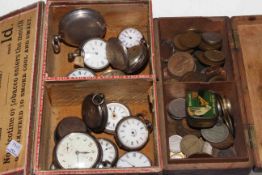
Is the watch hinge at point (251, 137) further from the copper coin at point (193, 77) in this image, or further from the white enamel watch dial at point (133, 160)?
the white enamel watch dial at point (133, 160)

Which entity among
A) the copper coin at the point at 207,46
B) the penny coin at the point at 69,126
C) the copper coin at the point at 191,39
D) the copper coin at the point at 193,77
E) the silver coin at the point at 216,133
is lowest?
the silver coin at the point at 216,133

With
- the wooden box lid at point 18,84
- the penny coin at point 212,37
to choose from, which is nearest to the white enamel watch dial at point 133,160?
the wooden box lid at point 18,84

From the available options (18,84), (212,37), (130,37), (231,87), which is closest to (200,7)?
(212,37)

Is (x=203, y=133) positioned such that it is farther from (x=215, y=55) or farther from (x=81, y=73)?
(x=81, y=73)

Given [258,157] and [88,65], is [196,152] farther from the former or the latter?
[88,65]

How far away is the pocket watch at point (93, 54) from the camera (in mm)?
2135

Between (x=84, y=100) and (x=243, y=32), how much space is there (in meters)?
0.86

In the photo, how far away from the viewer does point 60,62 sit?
85.7 inches

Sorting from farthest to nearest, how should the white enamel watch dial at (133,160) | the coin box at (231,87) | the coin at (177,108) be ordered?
the coin at (177,108)
the white enamel watch dial at (133,160)
the coin box at (231,87)

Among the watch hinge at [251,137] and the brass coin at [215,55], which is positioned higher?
the brass coin at [215,55]

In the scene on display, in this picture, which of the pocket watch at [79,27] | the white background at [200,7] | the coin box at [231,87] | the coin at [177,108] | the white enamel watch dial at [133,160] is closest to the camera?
the coin box at [231,87]

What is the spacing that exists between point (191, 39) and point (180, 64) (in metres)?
0.14

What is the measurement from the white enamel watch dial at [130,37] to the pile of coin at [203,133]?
378mm

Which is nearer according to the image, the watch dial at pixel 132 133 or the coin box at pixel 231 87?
the coin box at pixel 231 87
